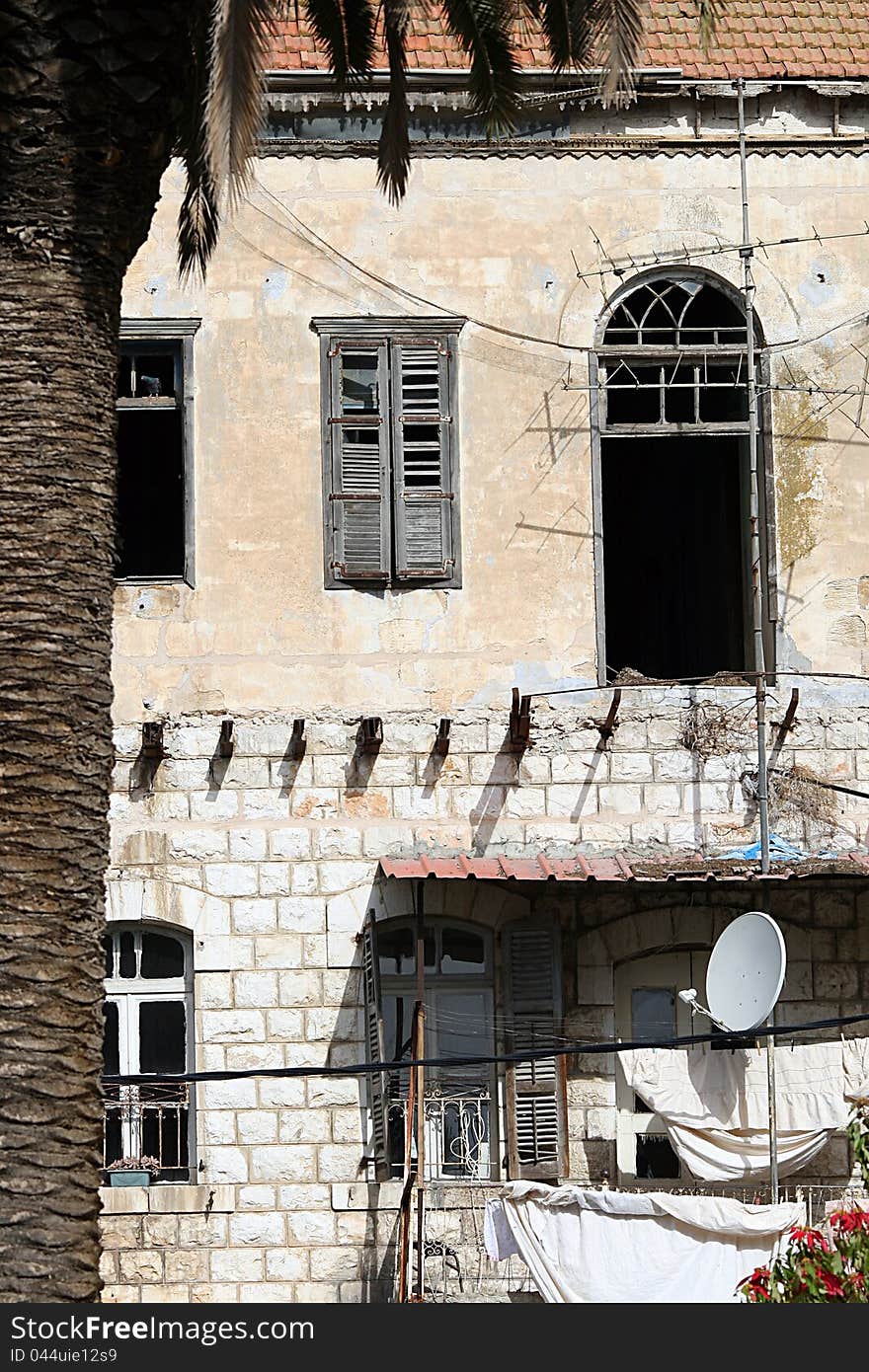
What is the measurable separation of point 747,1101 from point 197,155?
23.9 feet

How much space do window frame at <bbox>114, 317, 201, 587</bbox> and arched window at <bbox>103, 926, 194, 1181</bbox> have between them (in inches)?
104

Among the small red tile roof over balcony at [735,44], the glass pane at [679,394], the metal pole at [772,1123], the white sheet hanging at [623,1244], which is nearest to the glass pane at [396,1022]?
the white sheet hanging at [623,1244]

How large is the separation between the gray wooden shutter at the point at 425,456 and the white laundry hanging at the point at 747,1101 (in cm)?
389

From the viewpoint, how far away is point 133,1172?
1437cm

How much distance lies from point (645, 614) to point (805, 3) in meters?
7.14

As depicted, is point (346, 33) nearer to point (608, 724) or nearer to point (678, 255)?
point (678, 255)

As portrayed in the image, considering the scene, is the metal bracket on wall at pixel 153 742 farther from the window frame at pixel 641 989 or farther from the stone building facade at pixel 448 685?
the window frame at pixel 641 989

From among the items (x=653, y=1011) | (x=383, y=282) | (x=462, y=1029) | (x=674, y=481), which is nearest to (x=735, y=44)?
(x=383, y=282)

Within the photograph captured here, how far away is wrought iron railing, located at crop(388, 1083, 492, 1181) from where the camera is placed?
14531 millimetres

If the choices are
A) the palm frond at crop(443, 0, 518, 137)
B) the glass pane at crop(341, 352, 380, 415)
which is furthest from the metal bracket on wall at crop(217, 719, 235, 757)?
the palm frond at crop(443, 0, 518, 137)

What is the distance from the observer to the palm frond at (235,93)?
8.30 meters

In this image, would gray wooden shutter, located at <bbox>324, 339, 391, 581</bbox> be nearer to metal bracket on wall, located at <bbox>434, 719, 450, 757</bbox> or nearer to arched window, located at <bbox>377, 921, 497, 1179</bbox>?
metal bracket on wall, located at <bbox>434, 719, 450, 757</bbox>

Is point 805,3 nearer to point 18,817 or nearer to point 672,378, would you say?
point 672,378

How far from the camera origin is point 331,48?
10906 millimetres
